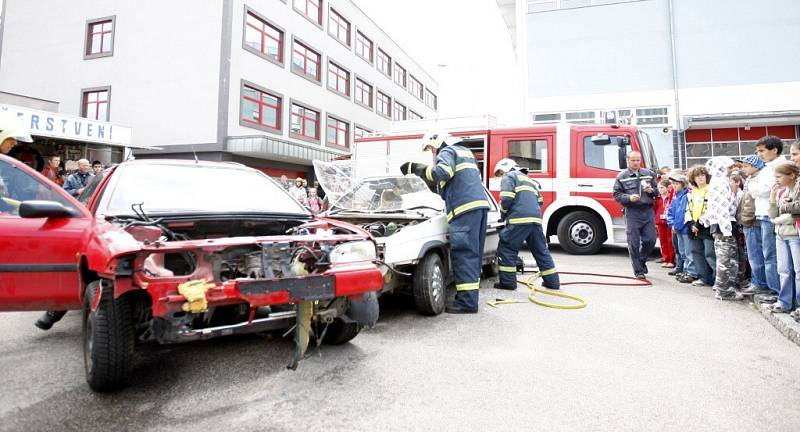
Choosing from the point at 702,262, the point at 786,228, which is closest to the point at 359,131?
the point at 702,262

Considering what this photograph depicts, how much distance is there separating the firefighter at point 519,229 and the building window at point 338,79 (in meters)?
21.0

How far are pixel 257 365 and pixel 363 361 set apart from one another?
710 millimetres

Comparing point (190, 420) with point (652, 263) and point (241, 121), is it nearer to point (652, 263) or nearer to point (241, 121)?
point (652, 263)

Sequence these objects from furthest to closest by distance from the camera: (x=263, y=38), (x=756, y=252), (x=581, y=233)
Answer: (x=263, y=38), (x=581, y=233), (x=756, y=252)

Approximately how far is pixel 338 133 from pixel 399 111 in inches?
383

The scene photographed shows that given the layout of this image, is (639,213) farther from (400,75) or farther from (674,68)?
(400,75)

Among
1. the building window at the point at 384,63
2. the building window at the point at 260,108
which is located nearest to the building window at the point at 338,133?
the building window at the point at 260,108

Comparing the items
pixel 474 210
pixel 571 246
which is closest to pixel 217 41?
pixel 571 246

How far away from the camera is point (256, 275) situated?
97.7 inches

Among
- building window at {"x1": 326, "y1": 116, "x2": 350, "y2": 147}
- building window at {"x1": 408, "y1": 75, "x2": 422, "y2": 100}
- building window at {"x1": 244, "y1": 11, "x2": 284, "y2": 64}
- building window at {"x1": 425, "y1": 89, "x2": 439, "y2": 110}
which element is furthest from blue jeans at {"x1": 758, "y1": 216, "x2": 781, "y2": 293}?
building window at {"x1": 425, "y1": 89, "x2": 439, "y2": 110}

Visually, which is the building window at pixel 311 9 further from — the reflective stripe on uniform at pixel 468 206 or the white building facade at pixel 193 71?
the reflective stripe on uniform at pixel 468 206

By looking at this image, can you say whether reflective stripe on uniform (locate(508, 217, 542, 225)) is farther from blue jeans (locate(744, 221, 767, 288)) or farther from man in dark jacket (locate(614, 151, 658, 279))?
blue jeans (locate(744, 221, 767, 288))

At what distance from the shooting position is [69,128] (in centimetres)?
1398

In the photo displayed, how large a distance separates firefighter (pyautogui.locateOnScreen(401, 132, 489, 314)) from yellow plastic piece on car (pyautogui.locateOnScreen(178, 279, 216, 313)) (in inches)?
99.6
